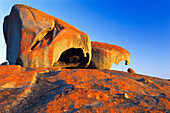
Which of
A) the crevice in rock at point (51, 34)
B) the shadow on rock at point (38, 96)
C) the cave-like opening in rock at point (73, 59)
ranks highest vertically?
the crevice in rock at point (51, 34)

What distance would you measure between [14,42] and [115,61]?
9.25 m

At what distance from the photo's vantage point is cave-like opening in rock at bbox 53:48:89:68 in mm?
11742

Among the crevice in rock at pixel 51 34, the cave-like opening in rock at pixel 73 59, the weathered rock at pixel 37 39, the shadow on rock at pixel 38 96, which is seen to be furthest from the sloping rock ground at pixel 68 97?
the cave-like opening in rock at pixel 73 59

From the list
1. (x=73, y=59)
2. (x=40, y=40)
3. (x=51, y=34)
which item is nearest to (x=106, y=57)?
Answer: (x=73, y=59)

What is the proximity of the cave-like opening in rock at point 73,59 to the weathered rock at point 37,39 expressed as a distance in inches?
13.3

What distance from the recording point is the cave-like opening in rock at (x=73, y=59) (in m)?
11.7

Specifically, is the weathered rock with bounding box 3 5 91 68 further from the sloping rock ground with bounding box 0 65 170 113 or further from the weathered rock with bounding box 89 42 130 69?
the sloping rock ground with bounding box 0 65 170 113

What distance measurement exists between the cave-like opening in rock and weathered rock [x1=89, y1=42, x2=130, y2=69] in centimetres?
193

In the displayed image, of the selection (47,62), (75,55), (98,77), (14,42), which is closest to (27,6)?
(14,42)

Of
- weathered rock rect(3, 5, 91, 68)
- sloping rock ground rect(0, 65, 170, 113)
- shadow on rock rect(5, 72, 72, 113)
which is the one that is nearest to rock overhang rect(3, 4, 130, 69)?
weathered rock rect(3, 5, 91, 68)

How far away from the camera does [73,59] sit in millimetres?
12758

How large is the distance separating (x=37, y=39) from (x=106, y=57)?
750 centimetres

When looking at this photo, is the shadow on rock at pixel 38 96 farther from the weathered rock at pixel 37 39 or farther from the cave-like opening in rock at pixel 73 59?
the cave-like opening in rock at pixel 73 59

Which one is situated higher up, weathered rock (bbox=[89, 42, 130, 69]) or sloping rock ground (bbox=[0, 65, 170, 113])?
weathered rock (bbox=[89, 42, 130, 69])
